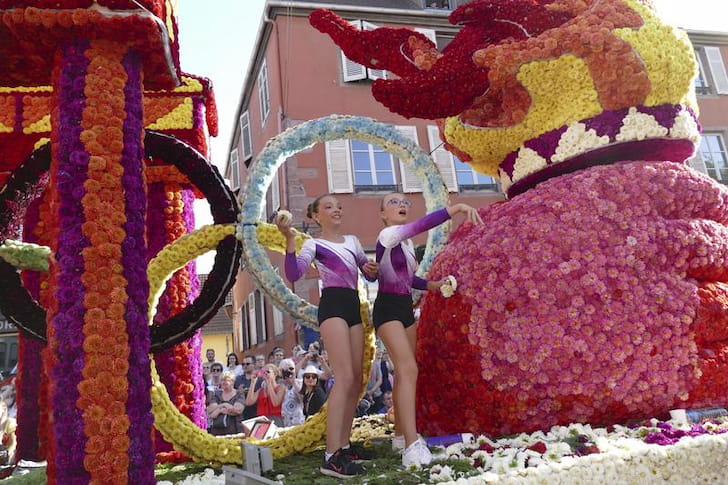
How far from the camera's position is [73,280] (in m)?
2.76

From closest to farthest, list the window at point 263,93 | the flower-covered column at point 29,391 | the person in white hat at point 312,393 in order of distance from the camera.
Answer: the flower-covered column at point 29,391 < the person in white hat at point 312,393 < the window at point 263,93

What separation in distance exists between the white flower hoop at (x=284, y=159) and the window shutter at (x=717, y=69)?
16.4 m

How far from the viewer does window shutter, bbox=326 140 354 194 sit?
44.5 feet

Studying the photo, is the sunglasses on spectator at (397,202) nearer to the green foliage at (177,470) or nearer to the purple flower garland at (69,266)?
the purple flower garland at (69,266)

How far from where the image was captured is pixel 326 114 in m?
14.0

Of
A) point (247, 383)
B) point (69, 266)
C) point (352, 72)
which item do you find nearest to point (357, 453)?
point (69, 266)

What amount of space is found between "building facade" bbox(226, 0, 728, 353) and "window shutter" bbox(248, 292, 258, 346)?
0.15 metres

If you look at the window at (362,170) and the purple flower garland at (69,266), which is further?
the window at (362,170)

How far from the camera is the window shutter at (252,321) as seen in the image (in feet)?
54.4

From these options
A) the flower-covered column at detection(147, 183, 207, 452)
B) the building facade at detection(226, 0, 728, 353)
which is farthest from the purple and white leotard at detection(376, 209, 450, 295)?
the building facade at detection(226, 0, 728, 353)

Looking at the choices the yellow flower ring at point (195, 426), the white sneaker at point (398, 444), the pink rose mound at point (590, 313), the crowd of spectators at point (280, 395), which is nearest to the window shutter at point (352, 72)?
the crowd of spectators at point (280, 395)

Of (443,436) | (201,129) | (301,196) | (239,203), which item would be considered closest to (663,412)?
(443,436)

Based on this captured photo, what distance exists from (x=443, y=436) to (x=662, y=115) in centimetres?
256

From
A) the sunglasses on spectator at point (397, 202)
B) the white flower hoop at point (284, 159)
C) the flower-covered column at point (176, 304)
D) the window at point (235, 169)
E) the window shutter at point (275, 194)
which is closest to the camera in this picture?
the sunglasses on spectator at point (397, 202)
